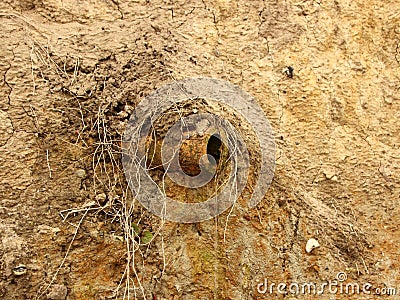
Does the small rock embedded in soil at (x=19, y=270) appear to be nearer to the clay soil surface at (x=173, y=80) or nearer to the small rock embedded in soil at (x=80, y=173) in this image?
the clay soil surface at (x=173, y=80)

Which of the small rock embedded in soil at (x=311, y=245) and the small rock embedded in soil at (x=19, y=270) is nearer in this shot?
the small rock embedded in soil at (x=19, y=270)

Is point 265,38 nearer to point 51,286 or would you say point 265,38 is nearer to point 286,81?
point 286,81

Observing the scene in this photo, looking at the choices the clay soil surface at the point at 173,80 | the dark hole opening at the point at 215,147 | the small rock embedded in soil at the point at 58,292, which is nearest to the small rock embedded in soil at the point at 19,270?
the clay soil surface at the point at 173,80

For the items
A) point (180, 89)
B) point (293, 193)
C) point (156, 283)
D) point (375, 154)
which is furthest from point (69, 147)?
point (375, 154)

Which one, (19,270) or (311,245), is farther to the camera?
(311,245)

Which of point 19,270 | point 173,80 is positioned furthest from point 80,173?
point 173,80

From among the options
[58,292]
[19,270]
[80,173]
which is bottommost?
[58,292]

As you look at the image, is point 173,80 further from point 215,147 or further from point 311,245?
point 311,245
